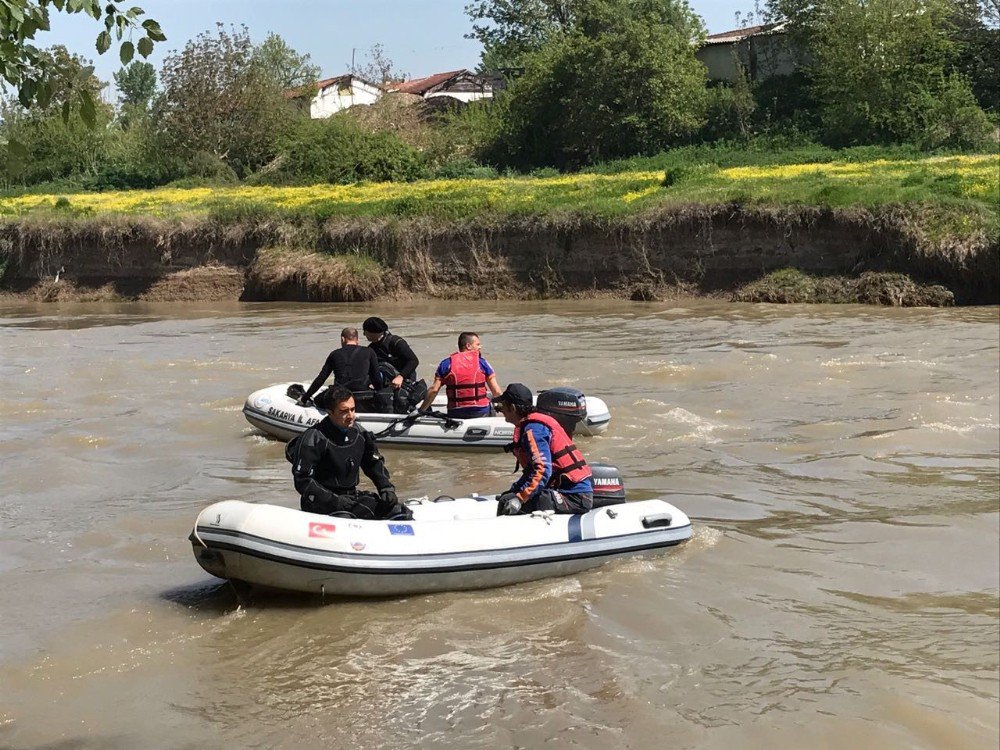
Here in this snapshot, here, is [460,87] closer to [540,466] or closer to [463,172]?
[463,172]

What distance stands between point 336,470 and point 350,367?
393cm

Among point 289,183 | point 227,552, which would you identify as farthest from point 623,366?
point 289,183

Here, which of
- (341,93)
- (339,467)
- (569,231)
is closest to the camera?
(339,467)

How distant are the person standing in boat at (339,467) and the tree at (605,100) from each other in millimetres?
32207

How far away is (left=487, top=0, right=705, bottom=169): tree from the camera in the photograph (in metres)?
38.5

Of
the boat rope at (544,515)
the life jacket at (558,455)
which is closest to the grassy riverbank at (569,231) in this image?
the life jacket at (558,455)

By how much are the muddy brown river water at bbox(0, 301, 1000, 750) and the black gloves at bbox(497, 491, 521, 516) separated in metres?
0.48

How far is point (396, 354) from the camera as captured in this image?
1182 centimetres

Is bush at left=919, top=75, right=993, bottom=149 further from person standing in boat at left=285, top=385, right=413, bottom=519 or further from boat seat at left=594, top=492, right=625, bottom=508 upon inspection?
person standing in boat at left=285, top=385, right=413, bottom=519

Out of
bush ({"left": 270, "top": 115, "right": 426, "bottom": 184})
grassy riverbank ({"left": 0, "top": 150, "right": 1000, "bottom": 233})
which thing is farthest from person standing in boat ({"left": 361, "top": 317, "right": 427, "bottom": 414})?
bush ({"left": 270, "top": 115, "right": 426, "bottom": 184})

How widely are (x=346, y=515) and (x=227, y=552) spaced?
2.44 ft

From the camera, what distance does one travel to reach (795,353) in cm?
1692

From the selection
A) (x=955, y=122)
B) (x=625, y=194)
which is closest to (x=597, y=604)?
(x=625, y=194)

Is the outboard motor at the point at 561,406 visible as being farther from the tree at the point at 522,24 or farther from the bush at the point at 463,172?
the tree at the point at 522,24
